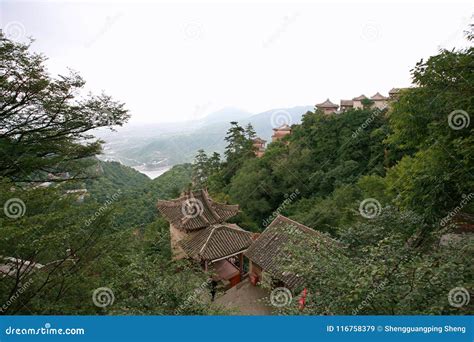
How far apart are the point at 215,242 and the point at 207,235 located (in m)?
0.60

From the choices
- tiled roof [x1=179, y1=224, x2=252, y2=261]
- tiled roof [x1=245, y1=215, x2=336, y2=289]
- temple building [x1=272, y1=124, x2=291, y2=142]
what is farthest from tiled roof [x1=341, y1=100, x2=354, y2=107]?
tiled roof [x1=179, y1=224, x2=252, y2=261]

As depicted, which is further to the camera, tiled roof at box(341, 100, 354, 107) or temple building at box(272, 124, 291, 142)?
temple building at box(272, 124, 291, 142)

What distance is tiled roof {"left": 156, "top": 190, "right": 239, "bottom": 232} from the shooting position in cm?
1481

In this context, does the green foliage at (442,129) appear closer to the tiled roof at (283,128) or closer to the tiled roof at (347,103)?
the tiled roof at (347,103)

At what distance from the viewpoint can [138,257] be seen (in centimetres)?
562

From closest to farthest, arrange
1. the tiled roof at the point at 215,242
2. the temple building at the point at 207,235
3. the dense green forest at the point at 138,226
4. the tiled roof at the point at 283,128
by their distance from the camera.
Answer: the dense green forest at the point at 138,226
the tiled roof at the point at 215,242
the temple building at the point at 207,235
the tiled roof at the point at 283,128

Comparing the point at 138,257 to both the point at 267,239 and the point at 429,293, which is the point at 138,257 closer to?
the point at 429,293

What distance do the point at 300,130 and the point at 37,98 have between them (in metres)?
27.0

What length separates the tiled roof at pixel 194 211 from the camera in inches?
583

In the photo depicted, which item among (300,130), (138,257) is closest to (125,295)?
(138,257)

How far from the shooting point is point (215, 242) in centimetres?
1351

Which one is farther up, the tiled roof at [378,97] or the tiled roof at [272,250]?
the tiled roof at [378,97]

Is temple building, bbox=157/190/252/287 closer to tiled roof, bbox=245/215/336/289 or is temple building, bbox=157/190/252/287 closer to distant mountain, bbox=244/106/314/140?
tiled roof, bbox=245/215/336/289

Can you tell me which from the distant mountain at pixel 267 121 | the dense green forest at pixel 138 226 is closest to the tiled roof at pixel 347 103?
the distant mountain at pixel 267 121
